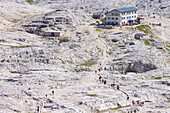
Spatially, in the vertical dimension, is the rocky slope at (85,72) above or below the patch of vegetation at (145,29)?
below

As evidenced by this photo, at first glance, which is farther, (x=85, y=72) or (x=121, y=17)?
(x=121, y=17)

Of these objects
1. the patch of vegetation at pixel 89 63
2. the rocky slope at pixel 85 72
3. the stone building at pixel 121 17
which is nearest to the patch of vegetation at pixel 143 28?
the rocky slope at pixel 85 72

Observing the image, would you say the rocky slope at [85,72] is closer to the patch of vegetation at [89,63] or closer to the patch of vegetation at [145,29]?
the patch of vegetation at [89,63]

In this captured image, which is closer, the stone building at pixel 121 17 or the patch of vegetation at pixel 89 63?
the patch of vegetation at pixel 89 63

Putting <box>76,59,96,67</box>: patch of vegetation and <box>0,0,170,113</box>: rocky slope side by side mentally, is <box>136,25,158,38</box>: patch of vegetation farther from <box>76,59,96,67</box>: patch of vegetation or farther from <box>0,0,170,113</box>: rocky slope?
<box>76,59,96,67</box>: patch of vegetation

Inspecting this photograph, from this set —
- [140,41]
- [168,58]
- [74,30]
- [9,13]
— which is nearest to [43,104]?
[168,58]

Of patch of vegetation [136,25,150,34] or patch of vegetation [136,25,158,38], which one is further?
patch of vegetation [136,25,150,34]

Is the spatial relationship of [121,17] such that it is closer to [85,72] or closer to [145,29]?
[145,29]

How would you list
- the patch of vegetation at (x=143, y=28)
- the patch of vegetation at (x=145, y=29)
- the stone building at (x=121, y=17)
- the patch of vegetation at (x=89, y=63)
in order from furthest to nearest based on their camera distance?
the stone building at (x=121, y=17), the patch of vegetation at (x=143, y=28), the patch of vegetation at (x=145, y=29), the patch of vegetation at (x=89, y=63)

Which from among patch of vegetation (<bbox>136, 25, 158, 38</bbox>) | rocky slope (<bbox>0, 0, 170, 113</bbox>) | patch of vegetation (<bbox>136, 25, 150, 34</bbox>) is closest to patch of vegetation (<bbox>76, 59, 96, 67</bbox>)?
rocky slope (<bbox>0, 0, 170, 113</bbox>)

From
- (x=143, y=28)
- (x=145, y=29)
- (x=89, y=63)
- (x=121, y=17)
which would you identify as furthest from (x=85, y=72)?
(x=121, y=17)

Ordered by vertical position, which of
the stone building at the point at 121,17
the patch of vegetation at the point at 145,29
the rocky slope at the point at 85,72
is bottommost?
the rocky slope at the point at 85,72
